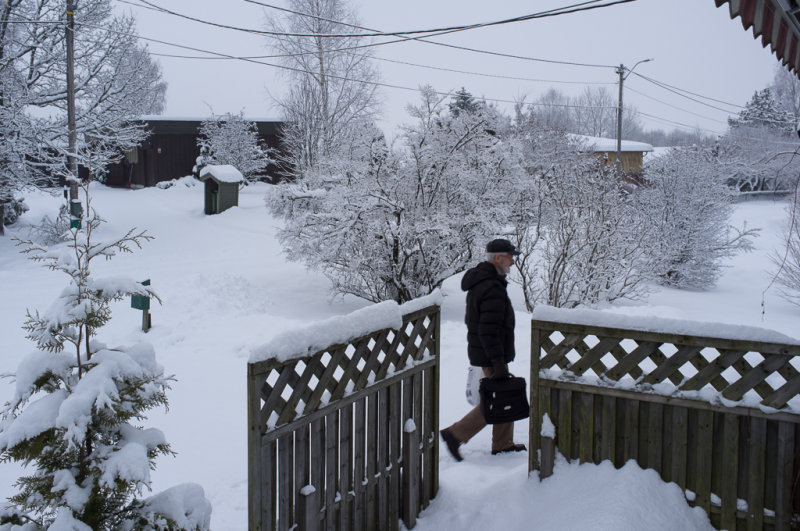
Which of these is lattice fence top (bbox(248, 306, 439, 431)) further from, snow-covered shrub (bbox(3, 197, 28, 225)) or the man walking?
snow-covered shrub (bbox(3, 197, 28, 225))

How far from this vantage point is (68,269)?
8.87 ft

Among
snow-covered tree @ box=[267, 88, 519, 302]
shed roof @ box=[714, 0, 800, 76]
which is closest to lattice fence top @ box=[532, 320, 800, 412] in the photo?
shed roof @ box=[714, 0, 800, 76]

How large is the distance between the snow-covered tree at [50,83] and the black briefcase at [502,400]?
44.9 ft

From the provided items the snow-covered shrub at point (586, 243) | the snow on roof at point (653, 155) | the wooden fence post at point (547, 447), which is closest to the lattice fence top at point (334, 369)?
the wooden fence post at point (547, 447)

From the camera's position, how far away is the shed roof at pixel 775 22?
8.41 ft

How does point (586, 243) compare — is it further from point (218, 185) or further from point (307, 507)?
point (218, 185)

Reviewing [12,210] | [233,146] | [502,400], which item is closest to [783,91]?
[233,146]

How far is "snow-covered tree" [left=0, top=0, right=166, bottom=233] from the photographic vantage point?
15.3 m

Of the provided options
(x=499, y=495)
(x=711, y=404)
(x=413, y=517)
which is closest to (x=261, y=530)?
(x=413, y=517)

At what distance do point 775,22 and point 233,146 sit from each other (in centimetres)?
2876

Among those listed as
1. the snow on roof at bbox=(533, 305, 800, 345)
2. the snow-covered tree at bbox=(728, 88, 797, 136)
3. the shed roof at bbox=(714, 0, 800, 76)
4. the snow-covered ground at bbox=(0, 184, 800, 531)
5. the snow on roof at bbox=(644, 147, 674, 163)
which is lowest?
the snow-covered ground at bbox=(0, 184, 800, 531)

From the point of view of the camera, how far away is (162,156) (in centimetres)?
3253

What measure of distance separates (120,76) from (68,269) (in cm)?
1815

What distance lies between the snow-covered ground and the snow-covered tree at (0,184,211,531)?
0.70 metres
